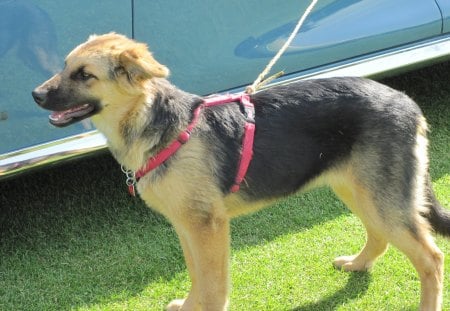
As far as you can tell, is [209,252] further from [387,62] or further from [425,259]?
[387,62]

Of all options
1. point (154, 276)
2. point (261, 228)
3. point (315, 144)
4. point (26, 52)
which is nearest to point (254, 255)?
point (261, 228)

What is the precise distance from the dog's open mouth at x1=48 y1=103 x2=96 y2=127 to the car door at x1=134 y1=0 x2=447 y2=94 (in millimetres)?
875

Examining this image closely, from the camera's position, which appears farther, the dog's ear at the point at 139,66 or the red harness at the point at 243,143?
the red harness at the point at 243,143

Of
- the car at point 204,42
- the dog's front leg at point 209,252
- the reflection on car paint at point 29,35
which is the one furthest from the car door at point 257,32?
the dog's front leg at point 209,252

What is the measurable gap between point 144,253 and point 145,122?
1.13 meters

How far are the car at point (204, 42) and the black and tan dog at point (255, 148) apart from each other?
1.73ft

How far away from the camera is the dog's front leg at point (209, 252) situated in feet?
9.98

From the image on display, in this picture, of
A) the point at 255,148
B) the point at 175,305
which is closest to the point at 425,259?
the point at 255,148

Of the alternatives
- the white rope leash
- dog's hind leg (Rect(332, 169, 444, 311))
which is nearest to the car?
the white rope leash

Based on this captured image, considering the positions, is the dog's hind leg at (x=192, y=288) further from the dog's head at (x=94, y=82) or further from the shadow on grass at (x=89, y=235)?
the dog's head at (x=94, y=82)

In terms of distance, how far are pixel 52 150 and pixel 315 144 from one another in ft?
4.72

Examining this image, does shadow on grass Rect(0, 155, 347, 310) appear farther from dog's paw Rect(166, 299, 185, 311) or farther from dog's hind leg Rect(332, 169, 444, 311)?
dog's hind leg Rect(332, 169, 444, 311)

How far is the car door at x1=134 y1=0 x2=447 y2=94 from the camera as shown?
12.3 feet

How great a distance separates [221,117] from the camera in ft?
10.3
